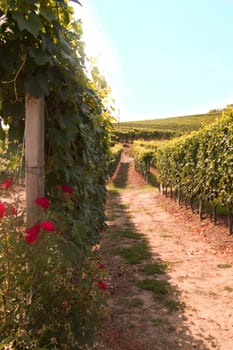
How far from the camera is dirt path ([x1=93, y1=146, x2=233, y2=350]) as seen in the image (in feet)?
12.7

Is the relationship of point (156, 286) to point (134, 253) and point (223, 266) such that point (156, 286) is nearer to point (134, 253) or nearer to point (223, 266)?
point (223, 266)

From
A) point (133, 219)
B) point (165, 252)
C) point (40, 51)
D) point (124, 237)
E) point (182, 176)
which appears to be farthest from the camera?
point (182, 176)

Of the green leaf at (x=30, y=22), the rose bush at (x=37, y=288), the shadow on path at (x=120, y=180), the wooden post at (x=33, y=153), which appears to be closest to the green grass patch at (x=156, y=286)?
the rose bush at (x=37, y=288)

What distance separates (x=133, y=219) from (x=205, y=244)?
12.3 feet

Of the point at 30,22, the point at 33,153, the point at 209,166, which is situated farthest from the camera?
the point at 209,166

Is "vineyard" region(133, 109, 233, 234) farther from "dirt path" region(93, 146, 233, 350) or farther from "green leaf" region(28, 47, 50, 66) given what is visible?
"green leaf" region(28, 47, 50, 66)

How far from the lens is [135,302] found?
479cm

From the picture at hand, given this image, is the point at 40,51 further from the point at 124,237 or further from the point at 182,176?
the point at 182,176

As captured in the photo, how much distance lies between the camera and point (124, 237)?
8.89 m

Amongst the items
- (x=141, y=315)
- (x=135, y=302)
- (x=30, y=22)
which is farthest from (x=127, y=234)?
(x=30, y=22)

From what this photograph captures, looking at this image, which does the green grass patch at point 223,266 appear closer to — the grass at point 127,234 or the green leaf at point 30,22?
the grass at point 127,234

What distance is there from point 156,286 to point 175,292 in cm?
32

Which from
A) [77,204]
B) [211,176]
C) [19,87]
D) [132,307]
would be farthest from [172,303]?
[211,176]

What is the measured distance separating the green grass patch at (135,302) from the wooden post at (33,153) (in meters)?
2.53
